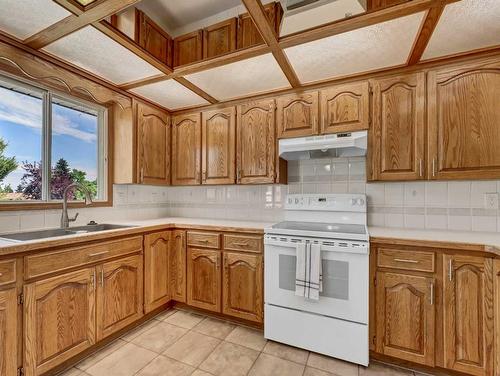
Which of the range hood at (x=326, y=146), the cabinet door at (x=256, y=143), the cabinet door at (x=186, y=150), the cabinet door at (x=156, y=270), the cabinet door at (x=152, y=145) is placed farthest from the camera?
the cabinet door at (x=186, y=150)

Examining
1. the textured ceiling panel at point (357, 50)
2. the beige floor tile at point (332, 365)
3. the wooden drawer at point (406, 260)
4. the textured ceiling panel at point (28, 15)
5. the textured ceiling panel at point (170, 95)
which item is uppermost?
the textured ceiling panel at point (28, 15)

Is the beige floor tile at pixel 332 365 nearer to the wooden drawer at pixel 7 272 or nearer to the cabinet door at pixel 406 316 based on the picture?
the cabinet door at pixel 406 316

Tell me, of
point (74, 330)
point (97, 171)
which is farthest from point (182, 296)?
point (97, 171)

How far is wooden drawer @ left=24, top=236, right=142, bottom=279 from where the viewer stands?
1.42 meters

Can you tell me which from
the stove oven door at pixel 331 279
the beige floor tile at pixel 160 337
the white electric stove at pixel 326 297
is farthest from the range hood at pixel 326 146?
the beige floor tile at pixel 160 337

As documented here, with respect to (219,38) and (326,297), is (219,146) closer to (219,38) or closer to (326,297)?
(219,38)

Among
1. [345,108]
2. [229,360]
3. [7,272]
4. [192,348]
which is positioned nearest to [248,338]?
[229,360]

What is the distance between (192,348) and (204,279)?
578 millimetres

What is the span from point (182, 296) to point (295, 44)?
2.39 m

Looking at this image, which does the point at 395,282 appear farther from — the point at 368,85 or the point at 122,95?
the point at 122,95

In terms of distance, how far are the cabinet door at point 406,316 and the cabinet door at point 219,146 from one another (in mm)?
1650

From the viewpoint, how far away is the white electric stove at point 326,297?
169 cm

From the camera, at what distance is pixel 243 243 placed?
7.13 ft

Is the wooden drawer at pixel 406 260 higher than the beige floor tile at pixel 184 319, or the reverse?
the wooden drawer at pixel 406 260
